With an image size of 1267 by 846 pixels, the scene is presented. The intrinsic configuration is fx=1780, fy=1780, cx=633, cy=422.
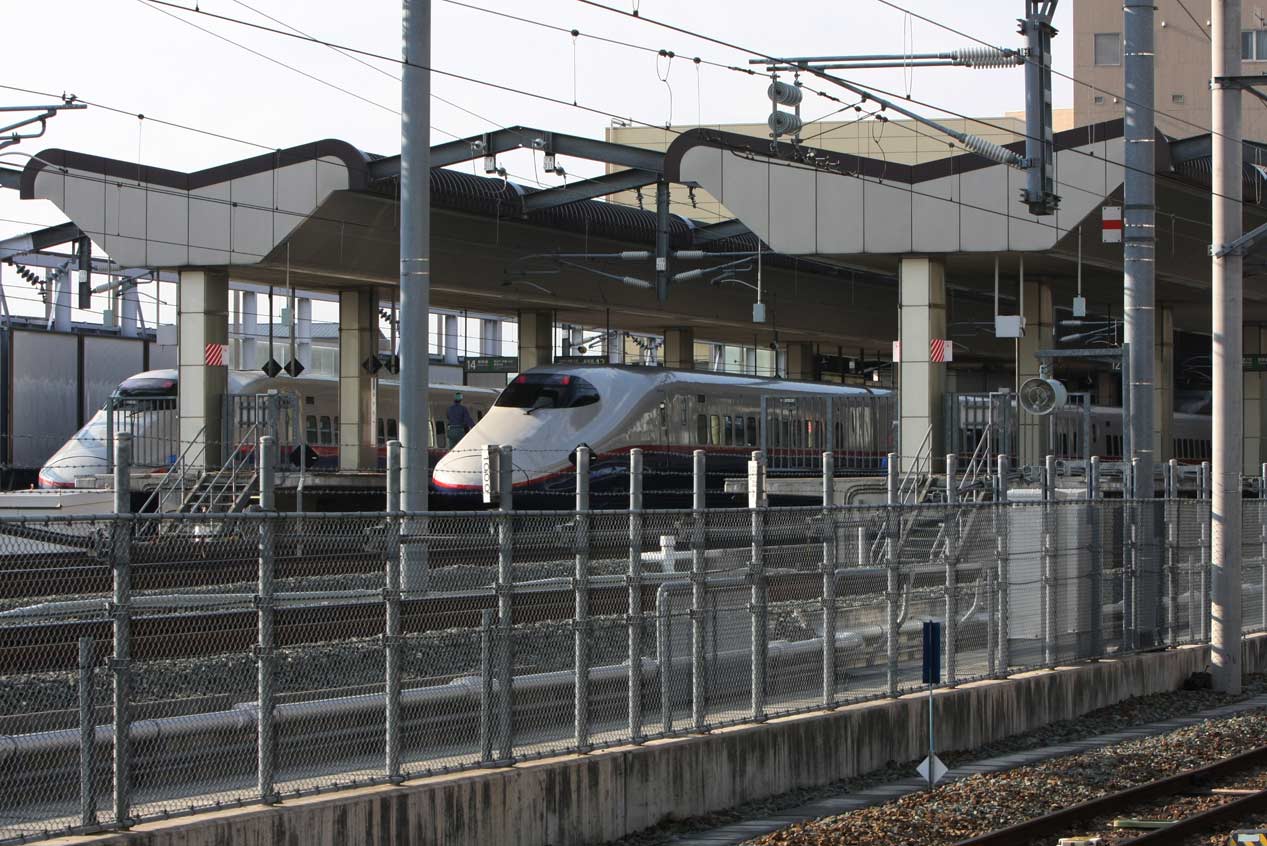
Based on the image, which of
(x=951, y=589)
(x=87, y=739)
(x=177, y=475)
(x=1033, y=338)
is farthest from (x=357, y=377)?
(x=87, y=739)

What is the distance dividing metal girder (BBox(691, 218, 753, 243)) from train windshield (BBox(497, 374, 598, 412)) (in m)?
6.40

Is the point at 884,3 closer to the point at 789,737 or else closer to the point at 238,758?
the point at 789,737

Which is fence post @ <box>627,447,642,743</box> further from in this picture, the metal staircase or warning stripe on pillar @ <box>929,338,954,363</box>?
warning stripe on pillar @ <box>929,338,954,363</box>

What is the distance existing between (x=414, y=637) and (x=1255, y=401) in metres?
47.4

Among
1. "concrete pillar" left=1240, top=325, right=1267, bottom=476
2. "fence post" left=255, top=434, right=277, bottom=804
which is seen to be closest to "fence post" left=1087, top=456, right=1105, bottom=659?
"fence post" left=255, top=434, right=277, bottom=804

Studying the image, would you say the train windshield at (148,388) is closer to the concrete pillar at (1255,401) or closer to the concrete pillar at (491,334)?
the concrete pillar at (1255,401)

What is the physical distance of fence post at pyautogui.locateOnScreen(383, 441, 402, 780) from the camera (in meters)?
9.56

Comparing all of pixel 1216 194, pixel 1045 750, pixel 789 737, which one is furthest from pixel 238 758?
pixel 1216 194

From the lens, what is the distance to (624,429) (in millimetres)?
32281

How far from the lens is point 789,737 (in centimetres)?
1274

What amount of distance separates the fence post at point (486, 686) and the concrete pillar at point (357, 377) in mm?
28311

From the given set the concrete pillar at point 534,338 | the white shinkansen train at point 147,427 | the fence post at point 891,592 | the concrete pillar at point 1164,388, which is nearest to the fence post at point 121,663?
the fence post at point 891,592

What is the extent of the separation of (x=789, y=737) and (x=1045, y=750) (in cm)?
330

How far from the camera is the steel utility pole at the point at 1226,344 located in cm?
1852
